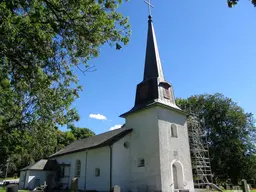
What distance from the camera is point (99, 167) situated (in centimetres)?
2159

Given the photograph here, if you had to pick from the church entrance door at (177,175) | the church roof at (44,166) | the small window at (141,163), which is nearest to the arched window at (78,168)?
the church roof at (44,166)

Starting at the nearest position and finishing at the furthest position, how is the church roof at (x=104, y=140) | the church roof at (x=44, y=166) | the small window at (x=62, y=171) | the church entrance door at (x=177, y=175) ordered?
the church entrance door at (x=177, y=175) < the church roof at (x=104, y=140) < the small window at (x=62, y=171) < the church roof at (x=44, y=166)

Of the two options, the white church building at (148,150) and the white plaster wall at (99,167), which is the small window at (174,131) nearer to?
the white church building at (148,150)

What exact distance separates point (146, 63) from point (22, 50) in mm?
16404

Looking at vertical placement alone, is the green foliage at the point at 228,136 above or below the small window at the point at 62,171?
above

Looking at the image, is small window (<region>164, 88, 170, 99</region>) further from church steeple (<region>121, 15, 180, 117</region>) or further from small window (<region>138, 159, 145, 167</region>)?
small window (<region>138, 159, 145, 167</region>)

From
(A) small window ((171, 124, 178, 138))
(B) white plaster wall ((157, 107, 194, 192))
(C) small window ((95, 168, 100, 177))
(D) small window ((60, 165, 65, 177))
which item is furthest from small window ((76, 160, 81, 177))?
(A) small window ((171, 124, 178, 138))

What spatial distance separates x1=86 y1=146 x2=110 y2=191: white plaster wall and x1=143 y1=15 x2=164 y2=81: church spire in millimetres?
8955

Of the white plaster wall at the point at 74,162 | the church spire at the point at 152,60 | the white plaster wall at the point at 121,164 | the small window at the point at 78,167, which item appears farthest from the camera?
the small window at the point at 78,167

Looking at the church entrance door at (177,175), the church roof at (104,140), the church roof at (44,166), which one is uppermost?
the church roof at (104,140)

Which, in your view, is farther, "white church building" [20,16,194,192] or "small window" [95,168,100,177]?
"small window" [95,168,100,177]

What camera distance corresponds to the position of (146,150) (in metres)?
19.5

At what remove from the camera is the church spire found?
22.4 meters

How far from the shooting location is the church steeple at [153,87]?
69.2 feet
